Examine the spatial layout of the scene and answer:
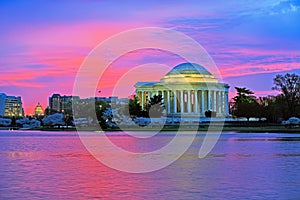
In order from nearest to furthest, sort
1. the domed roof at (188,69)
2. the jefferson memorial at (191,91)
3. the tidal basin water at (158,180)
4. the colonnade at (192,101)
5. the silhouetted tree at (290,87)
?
the tidal basin water at (158,180) < the silhouetted tree at (290,87) < the jefferson memorial at (191,91) < the colonnade at (192,101) < the domed roof at (188,69)

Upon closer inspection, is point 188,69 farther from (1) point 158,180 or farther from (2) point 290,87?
(1) point 158,180

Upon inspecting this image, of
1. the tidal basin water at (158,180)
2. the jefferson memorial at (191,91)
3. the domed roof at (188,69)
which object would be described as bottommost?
the tidal basin water at (158,180)

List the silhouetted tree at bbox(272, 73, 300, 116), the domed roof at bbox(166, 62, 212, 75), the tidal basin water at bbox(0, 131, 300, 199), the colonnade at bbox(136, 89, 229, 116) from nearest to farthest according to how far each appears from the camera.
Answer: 1. the tidal basin water at bbox(0, 131, 300, 199)
2. the silhouetted tree at bbox(272, 73, 300, 116)
3. the colonnade at bbox(136, 89, 229, 116)
4. the domed roof at bbox(166, 62, 212, 75)

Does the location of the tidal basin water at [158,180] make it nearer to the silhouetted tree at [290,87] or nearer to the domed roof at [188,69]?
the silhouetted tree at [290,87]

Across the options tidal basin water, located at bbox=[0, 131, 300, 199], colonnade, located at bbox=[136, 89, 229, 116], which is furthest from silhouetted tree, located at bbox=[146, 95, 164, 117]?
tidal basin water, located at bbox=[0, 131, 300, 199]

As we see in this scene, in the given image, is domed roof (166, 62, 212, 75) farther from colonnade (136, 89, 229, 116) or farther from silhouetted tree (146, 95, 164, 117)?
silhouetted tree (146, 95, 164, 117)

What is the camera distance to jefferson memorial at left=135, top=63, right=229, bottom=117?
159125 mm

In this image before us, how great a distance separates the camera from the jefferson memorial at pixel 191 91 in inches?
6265

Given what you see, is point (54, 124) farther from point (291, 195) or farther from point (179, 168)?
point (291, 195)

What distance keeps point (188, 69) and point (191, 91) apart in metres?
6.26

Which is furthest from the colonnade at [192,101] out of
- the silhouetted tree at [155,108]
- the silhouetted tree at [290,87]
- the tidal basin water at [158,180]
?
the tidal basin water at [158,180]

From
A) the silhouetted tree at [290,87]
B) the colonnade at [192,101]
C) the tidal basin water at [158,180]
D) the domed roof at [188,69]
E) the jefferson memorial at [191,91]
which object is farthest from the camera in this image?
the domed roof at [188,69]

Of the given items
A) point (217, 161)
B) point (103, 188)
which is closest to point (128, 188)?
point (103, 188)

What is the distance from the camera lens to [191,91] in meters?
161
